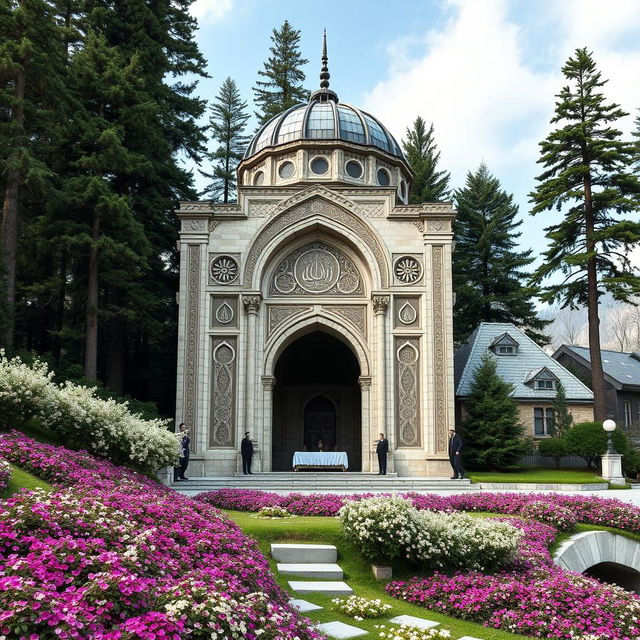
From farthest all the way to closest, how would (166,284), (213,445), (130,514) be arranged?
(166,284) → (213,445) → (130,514)

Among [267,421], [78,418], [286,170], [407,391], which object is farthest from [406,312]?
[78,418]

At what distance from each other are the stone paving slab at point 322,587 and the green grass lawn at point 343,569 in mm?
111

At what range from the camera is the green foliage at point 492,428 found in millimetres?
26781

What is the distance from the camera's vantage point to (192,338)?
2462cm

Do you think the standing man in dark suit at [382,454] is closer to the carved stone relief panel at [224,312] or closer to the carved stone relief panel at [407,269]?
the carved stone relief panel at [407,269]

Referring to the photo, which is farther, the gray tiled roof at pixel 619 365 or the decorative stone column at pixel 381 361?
the gray tiled roof at pixel 619 365

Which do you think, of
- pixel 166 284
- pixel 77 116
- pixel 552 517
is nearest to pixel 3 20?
pixel 77 116

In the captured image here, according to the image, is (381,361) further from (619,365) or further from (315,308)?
(619,365)

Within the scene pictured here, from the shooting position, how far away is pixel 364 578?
31.4 feet

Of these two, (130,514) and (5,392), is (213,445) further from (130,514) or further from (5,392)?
(130,514)

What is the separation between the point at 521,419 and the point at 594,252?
8343mm

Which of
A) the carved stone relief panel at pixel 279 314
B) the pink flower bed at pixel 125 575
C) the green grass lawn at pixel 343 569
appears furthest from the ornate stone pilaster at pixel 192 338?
the pink flower bed at pixel 125 575

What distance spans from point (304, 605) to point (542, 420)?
2507cm

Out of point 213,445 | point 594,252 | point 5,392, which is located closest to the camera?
point 5,392
